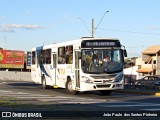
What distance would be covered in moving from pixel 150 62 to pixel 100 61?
2636 inches

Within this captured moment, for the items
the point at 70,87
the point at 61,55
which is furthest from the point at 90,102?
the point at 61,55

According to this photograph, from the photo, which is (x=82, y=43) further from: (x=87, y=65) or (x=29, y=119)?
(x=29, y=119)

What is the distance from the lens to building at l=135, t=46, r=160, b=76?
3398 inches

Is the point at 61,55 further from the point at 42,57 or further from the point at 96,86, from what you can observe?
the point at 42,57

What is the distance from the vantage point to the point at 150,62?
8975 cm

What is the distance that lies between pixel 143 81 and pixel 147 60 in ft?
169

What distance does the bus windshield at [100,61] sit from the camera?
78.8ft

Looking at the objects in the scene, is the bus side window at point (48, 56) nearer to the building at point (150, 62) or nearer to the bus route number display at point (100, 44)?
the bus route number display at point (100, 44)

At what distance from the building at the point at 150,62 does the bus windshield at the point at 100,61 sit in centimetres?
6069

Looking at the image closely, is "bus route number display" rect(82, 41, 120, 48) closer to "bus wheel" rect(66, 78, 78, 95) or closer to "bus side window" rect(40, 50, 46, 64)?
"bus wheel" rect(66, 78, 78, 95)

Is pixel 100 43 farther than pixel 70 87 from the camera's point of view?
No

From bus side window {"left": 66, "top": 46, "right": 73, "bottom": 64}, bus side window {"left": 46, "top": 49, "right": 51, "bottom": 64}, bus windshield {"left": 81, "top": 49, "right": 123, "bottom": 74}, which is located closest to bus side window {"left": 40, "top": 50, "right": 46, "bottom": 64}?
bus side window {"left": 46, "top": 49, "right": 51, "bottom": 64}

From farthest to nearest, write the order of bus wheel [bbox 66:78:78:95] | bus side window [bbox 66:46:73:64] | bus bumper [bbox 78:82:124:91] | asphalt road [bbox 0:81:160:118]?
bus wheel [bbox 66:78:78:95] → bus side window [bbox 66:46:73:64] → bus bumper [bbox 78:82:124:91] → asphalt road [bbox 0:81:160:118]

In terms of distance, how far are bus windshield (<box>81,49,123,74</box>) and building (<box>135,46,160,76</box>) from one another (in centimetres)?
6069
